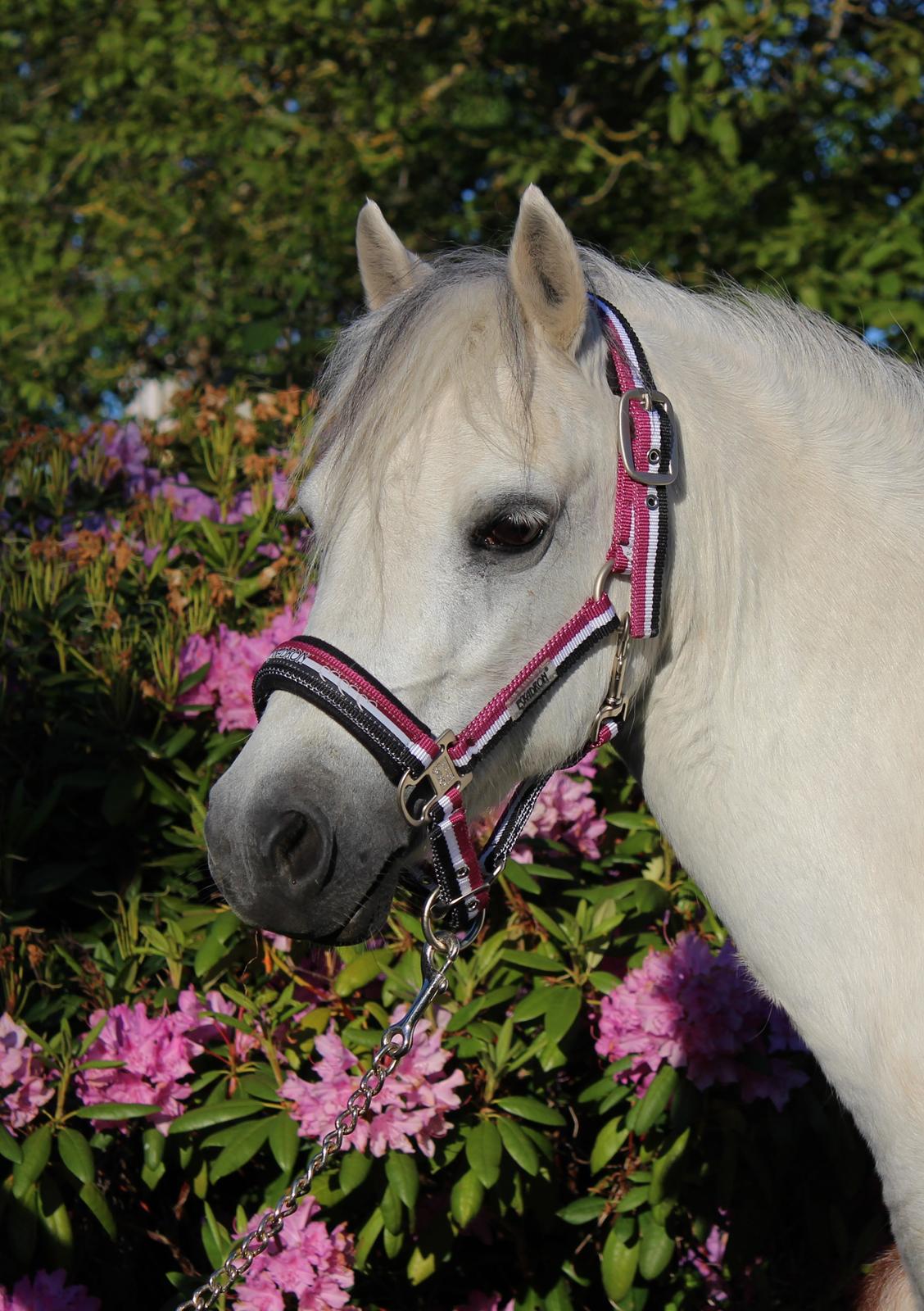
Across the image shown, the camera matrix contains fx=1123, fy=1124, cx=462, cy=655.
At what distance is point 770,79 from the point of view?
5.93 meters

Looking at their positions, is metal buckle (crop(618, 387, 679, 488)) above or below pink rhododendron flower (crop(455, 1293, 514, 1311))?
above

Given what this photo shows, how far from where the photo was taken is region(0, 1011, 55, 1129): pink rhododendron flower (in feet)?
6.59

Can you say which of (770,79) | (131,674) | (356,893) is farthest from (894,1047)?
(770,79)

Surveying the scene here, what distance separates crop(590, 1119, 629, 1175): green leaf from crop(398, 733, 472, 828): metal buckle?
1.06 meters

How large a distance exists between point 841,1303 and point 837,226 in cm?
449

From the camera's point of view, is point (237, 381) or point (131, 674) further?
point (237, 381)

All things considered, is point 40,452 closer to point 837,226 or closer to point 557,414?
point 557,414

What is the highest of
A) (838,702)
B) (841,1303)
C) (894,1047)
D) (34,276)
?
(838,702)

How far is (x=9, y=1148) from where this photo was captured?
6.31 ft

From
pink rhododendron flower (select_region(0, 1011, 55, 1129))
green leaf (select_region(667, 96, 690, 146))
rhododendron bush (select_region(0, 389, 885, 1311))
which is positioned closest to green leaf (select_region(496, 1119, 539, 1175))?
rhododendron bush (select_region(0, 389, 885, 1311))

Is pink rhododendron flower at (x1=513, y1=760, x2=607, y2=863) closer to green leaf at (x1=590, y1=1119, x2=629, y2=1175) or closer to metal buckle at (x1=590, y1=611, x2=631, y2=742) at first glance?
green leaf at (x1=590, y1=1119, x2=629, y2=1175)

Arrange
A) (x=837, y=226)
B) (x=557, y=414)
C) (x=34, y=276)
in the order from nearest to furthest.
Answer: (x=557, y=414) < (x=837, y=226) < (x=34, y=276)

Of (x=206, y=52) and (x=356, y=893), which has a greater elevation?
(x=356, y=893)

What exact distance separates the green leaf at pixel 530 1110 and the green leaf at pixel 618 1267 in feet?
0.96
